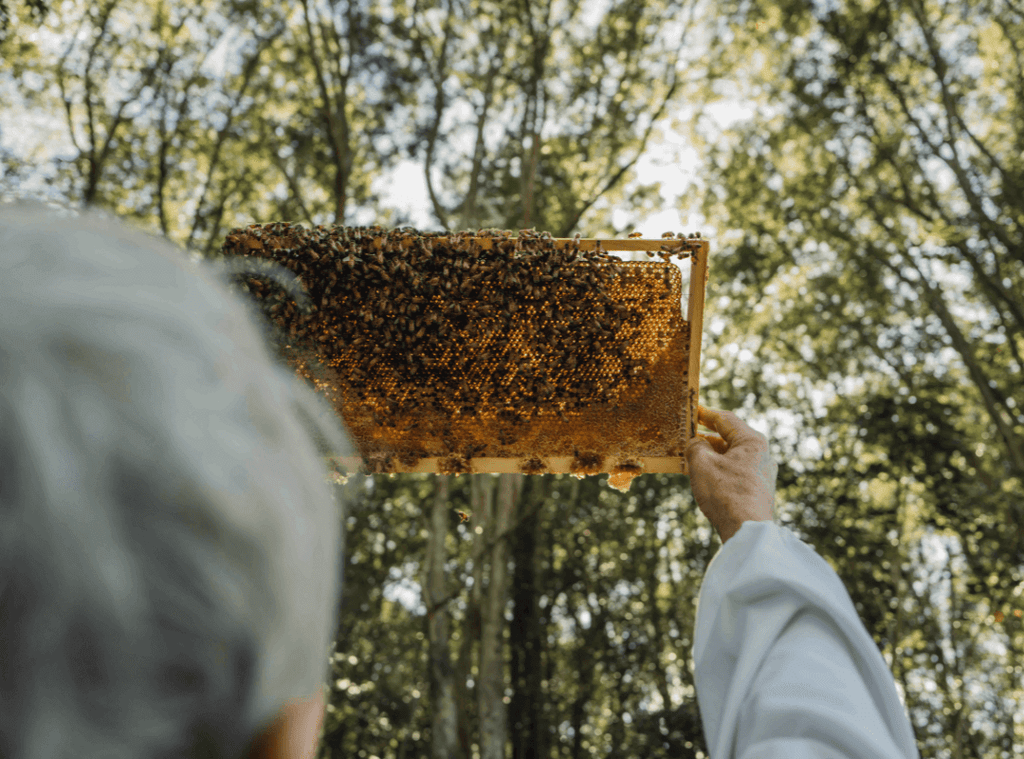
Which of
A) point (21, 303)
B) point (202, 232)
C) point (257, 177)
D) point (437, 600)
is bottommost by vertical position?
point (437, 600)

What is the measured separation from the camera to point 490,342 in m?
2.81

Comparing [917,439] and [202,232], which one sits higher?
[202,232]

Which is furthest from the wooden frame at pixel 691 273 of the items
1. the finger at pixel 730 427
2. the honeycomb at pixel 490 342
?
the finger at pixel 730 427

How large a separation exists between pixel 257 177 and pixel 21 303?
35.0 feet

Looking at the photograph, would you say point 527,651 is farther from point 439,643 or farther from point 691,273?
point 691,273

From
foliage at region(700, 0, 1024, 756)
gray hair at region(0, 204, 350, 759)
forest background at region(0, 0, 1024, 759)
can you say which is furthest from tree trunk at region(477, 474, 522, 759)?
gray hair at region(0, 204, 350, 759)

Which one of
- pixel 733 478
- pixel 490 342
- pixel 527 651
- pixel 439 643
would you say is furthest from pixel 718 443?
pixel 527 651

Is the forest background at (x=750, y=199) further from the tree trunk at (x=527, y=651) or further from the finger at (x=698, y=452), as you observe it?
the finger at (x=698, y=452)

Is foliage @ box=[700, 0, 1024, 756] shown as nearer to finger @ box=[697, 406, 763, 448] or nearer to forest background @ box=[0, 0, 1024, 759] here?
forest background @ box=[0, 0, 1024, 759]

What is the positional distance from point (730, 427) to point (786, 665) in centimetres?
141

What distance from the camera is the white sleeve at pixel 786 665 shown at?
34.5 inches

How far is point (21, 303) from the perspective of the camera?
0.48 meters

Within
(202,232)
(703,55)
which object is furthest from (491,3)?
(202,232)

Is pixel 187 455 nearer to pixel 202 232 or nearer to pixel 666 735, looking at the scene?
pixel 202 232
